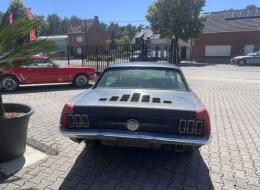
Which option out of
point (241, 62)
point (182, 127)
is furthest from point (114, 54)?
point (241, 62)

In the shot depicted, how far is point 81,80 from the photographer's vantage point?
12.1 m

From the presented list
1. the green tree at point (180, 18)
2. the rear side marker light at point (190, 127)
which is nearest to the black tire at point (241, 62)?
the green tree at point (180, 18)

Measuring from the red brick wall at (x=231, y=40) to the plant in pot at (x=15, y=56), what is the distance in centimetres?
3652

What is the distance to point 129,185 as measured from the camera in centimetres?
348

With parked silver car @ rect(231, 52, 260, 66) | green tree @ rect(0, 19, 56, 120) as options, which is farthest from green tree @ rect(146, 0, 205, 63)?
green tree @ rect(0, 19, 56, 120)

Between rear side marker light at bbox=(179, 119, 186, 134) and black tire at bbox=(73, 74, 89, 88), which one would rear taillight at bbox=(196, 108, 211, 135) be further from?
black tire at bbox=(73, 74, 89, 88)

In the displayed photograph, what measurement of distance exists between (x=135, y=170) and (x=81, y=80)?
8.69 m

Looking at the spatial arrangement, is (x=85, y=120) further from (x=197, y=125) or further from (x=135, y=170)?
(x=197, y=125)

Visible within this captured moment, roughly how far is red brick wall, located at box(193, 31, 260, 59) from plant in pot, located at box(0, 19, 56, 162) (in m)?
36.5

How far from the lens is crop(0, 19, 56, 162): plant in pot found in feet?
12.5

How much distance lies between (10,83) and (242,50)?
33032mm

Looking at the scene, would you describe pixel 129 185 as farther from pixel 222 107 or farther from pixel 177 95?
pixel 222 107

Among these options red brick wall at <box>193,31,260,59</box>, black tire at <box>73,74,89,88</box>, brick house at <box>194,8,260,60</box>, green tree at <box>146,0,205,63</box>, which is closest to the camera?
black tire at <box>73,74,89,88</box>

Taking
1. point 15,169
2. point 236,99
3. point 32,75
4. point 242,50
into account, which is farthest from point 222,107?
point 242,50
